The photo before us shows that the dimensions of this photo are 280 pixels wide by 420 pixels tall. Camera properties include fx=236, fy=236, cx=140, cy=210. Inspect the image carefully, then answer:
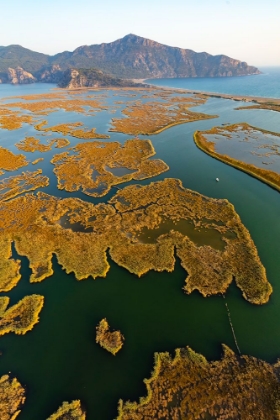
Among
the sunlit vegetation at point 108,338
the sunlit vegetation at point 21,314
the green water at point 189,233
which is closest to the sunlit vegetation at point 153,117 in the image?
the green water at point 189,233

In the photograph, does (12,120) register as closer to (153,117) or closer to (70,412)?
(153,117)

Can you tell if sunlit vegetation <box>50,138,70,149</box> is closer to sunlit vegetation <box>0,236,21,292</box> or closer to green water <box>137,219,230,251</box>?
sunlit vegetation <box>0,236,21,292</box>

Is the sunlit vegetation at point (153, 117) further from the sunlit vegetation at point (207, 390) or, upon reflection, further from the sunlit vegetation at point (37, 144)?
the sunlit vegetation at point (207, 390)

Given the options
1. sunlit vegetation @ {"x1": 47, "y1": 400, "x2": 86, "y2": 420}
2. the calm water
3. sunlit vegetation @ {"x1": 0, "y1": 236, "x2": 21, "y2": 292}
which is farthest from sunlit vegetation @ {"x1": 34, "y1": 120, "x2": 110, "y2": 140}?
sunlit vegetation @ {"x1": 47, "y1": 400, "x2": 86, "y2": 420}

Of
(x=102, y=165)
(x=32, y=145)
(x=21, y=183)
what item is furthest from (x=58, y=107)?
(x=21, y=183)

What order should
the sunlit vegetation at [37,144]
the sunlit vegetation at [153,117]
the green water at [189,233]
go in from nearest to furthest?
the green water at [189,233] → the sunlit vegetation at [37,144] → the sunlit vegetation at [153,117]
